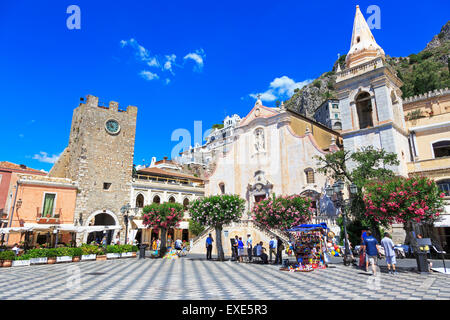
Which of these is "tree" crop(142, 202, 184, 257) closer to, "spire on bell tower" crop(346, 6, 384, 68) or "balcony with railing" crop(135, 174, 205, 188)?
"balcony with railing" crop(135, 174, 205, 188)

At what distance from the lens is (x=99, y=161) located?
3412 centimetres

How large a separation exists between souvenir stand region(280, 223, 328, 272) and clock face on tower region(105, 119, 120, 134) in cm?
2742

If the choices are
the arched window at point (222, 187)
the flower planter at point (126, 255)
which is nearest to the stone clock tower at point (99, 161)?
the flower planter at point (126, 255)

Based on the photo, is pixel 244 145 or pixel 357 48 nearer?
pixel 357 48

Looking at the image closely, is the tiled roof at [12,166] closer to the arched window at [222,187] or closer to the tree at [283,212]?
the arched window at [222,187]

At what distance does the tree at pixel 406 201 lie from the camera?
13.5 metres

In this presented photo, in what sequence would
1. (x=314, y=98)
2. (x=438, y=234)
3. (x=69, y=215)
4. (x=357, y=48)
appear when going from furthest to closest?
(x=314, y=98), (x=69, y=215), (x=357, y=48), (x=438, y=234)

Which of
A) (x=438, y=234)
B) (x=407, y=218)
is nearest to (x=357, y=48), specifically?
(x=438, y=234)

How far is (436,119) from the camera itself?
85.5ft

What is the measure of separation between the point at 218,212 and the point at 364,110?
18.5 meters
